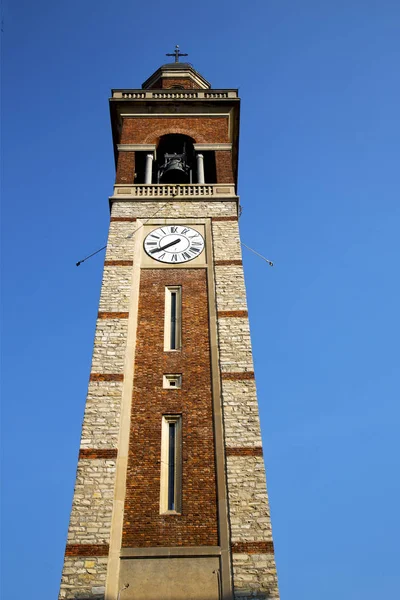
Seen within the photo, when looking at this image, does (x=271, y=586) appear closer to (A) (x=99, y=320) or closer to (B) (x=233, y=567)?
(B) (x=233, y=567)

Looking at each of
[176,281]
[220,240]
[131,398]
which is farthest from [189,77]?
[131,398]

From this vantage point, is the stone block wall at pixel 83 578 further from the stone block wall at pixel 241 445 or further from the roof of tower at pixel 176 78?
the roof of tower at pixel 176 78

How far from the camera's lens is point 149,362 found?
1850 cm

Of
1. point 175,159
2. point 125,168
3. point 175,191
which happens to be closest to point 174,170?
point 175,159

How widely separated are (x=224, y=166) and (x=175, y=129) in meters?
3.23

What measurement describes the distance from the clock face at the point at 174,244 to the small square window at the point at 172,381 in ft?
16.0

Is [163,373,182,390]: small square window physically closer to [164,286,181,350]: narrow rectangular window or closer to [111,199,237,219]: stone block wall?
[164,286,181,350]: narrow rectangular window

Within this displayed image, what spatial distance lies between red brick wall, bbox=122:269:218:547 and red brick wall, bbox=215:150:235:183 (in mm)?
5761

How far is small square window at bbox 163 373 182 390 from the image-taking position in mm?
17969

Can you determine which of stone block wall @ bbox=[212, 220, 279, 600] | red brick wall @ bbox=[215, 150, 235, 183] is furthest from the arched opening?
stone block wall @ bbox=[212, 220, 279, 600]

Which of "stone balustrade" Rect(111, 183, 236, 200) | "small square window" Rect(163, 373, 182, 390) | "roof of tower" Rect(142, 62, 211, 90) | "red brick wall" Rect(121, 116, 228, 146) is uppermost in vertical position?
"roof of tower" Rect(142, 62, 211, 90)

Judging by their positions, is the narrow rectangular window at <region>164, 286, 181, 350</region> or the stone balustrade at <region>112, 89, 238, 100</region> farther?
the stone balustrade at <region>112, 89, 238, 100</region>

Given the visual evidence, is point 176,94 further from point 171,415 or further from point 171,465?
point 171,465

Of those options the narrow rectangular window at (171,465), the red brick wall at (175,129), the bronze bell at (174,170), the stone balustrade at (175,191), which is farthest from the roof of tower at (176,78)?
the narrow rectangular window at (171,465)
